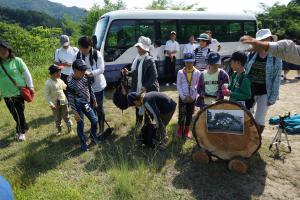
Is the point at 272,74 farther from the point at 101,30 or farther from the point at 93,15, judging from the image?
the point at 93,15

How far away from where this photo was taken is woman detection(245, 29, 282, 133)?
4707 mm

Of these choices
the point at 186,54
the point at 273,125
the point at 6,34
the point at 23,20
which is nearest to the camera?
the point at 273,125

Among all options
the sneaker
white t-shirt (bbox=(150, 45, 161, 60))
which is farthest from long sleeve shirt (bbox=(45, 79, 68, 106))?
white t-shirt (bbox=(150, 45, 161, 60))

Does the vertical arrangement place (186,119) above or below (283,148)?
above

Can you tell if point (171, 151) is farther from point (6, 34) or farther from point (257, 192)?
point (6, 34)

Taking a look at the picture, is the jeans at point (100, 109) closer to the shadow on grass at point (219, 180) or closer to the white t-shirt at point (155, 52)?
the shadow on grass at point (219, 180)

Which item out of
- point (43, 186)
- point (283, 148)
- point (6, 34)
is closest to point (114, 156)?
point (43, 186)

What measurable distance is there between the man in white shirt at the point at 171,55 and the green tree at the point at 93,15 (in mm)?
17728

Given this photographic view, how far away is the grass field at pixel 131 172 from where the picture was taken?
4.09m

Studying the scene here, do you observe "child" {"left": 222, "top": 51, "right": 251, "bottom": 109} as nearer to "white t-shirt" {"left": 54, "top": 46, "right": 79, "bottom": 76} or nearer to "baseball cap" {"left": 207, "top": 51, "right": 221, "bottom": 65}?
"baseball cap" {"left": 207, "top": 51, "right": 221, "bottom": 65}

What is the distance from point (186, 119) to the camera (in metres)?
5.66

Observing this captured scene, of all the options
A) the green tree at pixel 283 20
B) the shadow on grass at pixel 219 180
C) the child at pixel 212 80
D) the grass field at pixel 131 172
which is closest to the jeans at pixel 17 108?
the grass field at pixel 131 172

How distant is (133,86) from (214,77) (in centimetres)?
139

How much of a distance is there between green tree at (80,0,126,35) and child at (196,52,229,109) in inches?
933
